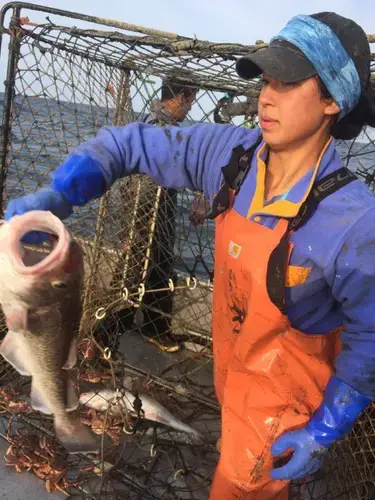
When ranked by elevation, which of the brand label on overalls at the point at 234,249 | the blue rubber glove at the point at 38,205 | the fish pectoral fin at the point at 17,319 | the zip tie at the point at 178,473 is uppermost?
the blue rubber glove at the point at 38,205

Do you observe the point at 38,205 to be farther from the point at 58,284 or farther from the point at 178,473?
the point at 178,473

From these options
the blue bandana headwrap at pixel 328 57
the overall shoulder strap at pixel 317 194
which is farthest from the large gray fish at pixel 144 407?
the blue bandana headwrap at pixel 328 57

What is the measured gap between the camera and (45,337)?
2291 mm

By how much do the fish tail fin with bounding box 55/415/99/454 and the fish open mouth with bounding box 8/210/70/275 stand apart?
1048mm

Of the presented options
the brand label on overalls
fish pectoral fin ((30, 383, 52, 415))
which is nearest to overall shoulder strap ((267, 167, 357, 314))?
the brand label on overalls

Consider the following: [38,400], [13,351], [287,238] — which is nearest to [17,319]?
[13,351]

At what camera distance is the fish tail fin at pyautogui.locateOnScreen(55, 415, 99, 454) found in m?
2.64

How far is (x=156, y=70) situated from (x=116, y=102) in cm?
94

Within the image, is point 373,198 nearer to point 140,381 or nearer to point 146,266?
point 140,381

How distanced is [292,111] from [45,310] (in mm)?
1433

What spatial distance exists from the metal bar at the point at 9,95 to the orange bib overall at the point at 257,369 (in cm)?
242

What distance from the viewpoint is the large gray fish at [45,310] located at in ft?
6.36

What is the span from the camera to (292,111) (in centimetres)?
237

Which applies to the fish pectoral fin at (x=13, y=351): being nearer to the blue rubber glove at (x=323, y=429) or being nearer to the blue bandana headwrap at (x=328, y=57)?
the blue rubber glove at (x=323, y=429)
